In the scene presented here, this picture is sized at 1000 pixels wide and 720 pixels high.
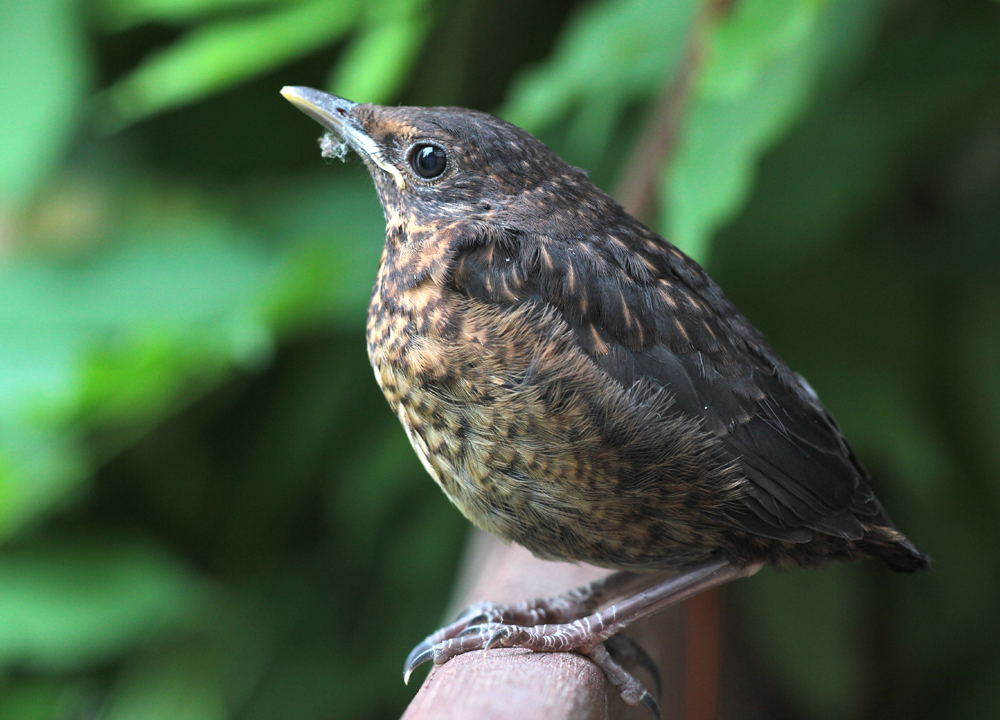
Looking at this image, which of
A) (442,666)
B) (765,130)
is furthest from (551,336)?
(765,130)

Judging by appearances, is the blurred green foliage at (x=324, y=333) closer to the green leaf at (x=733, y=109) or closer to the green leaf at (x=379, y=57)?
the green leaf at (x=379, y=57)

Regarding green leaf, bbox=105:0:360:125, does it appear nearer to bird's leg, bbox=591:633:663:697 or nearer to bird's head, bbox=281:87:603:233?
bird's head, bbox=281:87:603:233

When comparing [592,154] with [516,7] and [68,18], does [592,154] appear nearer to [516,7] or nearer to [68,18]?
[516,7]

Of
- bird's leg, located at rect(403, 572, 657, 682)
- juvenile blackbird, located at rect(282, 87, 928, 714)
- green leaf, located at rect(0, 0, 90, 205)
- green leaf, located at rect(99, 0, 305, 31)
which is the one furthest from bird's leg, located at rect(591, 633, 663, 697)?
green leaf, located at rect(0, 0, 90, 205)

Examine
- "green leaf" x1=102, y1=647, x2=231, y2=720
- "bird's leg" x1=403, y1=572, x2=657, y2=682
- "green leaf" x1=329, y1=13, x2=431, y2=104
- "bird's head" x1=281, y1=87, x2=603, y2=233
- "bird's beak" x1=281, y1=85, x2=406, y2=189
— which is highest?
"green leaf" x1=329, y1=13, x2=431, y2=104

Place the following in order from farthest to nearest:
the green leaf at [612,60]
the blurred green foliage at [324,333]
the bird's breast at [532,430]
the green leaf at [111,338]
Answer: the blurred green foliage at [324,333]
the green leaf at [111,338]
the green leaf at [612,60]
the bird's breast at [532,430]

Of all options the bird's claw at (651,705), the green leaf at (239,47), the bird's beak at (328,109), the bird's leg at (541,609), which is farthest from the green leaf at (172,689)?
the bird's beak at (328,109)

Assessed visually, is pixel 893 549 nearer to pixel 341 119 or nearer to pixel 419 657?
pixel 419 657
